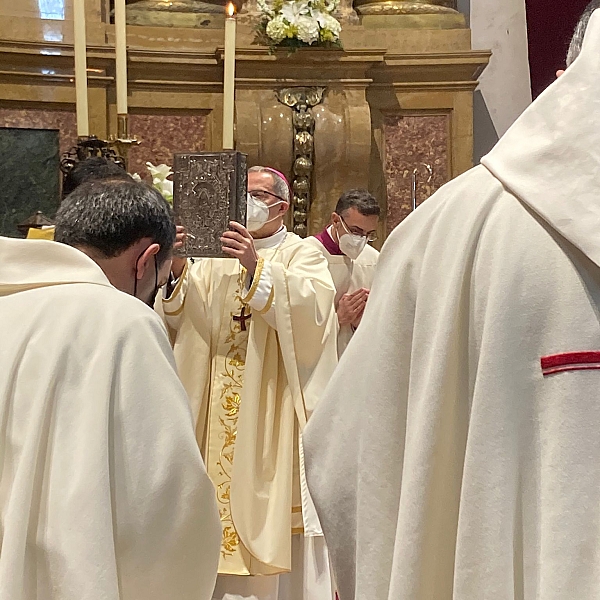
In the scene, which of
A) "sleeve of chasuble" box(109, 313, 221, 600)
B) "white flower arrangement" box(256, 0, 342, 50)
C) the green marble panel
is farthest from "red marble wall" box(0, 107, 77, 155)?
"sleeve of chasuble" box(109, 313, 221, 600)

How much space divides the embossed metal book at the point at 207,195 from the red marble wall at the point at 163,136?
1.91 meters

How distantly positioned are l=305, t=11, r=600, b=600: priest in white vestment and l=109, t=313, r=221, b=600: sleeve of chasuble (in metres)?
0.59

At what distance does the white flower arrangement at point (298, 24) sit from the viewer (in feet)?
16.8

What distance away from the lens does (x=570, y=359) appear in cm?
145

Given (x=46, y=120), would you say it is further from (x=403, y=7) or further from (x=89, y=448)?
(x=89, y=448)

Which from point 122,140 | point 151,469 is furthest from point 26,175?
point 151,469

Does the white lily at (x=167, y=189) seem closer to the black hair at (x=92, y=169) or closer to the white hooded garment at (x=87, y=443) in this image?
the black hair at (x=92, y=169)

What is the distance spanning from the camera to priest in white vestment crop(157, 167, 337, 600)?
13.0ft

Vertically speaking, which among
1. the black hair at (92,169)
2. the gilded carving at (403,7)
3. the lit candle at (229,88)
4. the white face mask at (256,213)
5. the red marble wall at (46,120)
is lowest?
the white face mask at (256,213)

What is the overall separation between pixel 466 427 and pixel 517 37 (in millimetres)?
4942

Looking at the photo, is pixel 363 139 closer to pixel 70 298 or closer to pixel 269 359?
pixel 269 359

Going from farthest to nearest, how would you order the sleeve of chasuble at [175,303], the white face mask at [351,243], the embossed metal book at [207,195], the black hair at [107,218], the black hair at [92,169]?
1. the white face mask at [351,243]
2. the sleeve of chasuble at [175,303]
3. the embossed metal book at [207,195]
4. the black hair at [92,169]
5. the black hair at [107,218]

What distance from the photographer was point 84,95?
3.25 metres

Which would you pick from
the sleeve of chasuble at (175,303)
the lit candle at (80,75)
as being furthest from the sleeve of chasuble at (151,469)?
the sleeve of chasuble at (175,303)
